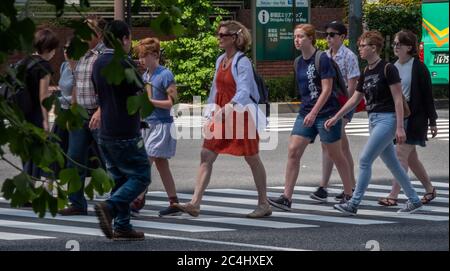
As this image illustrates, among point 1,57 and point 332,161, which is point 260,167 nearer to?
point 332,161

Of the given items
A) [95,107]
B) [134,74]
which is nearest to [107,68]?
[134,74]

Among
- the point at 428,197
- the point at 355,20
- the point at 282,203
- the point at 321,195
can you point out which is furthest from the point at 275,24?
the point at 282,203

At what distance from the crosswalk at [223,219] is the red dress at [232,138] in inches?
24.0

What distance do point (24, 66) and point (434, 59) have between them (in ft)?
83.2

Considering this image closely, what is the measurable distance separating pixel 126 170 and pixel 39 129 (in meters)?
4.66

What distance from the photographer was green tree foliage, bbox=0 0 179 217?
14.7ft

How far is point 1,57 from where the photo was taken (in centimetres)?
457

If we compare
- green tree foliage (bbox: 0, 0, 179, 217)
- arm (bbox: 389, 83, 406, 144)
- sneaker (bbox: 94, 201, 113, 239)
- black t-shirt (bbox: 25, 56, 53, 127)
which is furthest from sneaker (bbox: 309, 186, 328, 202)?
green tree foliage (bbox: 0, 0, 179, 217)

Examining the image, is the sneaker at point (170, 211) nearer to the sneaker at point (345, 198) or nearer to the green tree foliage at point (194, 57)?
the sneaker at point (345, 198)

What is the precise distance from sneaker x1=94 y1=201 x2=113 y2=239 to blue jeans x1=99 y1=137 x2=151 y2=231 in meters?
0.07

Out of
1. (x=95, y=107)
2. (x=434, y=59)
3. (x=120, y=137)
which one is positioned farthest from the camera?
(x=434, y=59)

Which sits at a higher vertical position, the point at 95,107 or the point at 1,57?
the point at 1,57

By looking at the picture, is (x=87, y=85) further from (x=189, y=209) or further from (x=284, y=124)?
(x=284, y=124)

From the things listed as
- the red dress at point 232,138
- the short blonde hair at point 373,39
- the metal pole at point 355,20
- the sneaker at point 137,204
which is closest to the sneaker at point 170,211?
the sneaker at point 137,204
